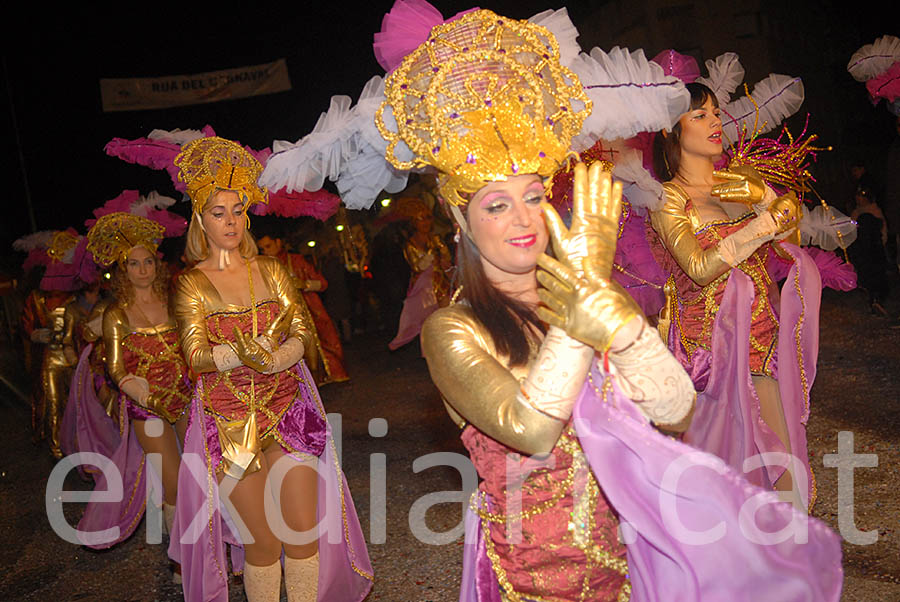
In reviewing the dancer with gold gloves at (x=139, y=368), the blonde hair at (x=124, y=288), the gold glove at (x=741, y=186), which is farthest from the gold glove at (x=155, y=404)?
the gold glove at (x=741, y=186)

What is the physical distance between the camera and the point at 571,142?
202cm

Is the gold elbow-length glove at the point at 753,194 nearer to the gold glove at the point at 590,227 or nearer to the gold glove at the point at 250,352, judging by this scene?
the gold glove at the point at 590,227

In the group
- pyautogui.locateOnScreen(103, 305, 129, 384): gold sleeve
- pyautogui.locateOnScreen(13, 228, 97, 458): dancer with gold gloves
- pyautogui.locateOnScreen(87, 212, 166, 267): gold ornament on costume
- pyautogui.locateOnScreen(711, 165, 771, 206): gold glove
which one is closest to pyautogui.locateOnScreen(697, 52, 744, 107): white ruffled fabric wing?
pyautogui.locateOnScreen(711, 165, 771, 206): gold glove

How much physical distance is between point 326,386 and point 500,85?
8.62 metres

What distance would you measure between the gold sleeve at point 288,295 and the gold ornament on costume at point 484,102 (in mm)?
1922

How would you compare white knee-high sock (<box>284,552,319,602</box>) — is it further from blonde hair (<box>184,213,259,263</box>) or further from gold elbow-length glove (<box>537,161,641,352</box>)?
gold elbow-length glove (<box>537,161,641,352</box>)

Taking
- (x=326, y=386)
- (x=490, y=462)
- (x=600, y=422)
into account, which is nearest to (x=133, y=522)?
(x=490, y=462)

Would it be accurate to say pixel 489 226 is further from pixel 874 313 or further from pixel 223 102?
pixel 223 102

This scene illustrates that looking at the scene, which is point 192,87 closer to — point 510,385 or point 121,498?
point 121,498

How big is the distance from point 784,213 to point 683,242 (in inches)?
17.6

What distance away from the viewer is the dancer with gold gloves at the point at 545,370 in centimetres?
159

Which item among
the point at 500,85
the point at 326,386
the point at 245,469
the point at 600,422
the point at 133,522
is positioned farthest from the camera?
the point at 326,386

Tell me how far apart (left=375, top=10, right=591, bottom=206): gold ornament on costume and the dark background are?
36.2 ft

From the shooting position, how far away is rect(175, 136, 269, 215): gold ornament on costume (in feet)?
11.9
